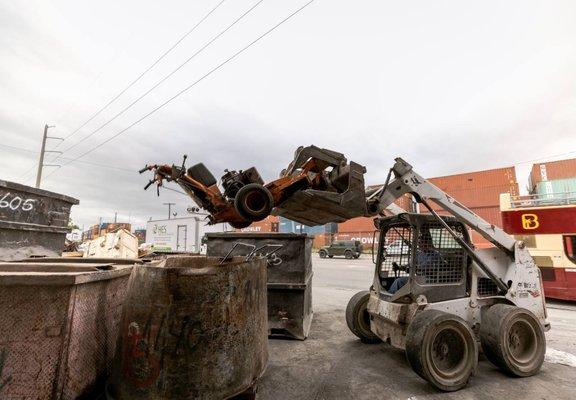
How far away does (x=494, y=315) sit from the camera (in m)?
4.30

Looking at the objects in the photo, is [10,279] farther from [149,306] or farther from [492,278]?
[492,278]

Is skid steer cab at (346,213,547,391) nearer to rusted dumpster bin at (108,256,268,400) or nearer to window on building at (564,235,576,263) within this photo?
rusted dumpster bin at (108,256,268,400)

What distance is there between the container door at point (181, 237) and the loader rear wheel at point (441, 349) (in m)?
19.3

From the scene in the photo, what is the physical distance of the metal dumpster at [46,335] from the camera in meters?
2.18

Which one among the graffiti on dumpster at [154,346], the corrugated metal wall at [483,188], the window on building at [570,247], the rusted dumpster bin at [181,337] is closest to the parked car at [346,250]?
the corrugated metal wall at [483,188]

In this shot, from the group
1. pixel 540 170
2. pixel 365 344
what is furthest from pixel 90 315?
pixel 540 170

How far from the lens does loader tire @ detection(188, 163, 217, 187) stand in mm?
→ 3816

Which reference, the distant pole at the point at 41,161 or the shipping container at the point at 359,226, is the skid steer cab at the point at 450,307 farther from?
the shipping container at the point at 359,226

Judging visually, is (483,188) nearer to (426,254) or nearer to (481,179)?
(481,179)

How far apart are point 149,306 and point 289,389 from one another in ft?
7.05

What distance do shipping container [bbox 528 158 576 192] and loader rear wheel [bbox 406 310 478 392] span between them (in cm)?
3779

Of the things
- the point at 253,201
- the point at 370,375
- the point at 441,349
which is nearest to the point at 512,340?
the point at 441,349

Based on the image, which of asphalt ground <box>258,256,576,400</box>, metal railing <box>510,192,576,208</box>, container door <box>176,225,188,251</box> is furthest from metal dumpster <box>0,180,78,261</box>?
container door <box>176,225,188,251</box>

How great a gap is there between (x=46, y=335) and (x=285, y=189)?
2580 millimetres
